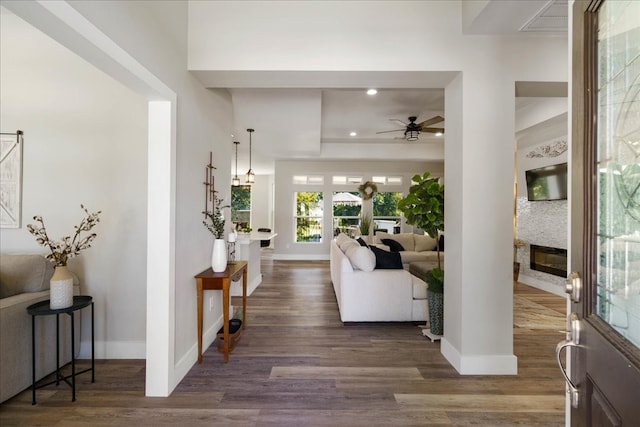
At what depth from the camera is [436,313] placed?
9.67ft

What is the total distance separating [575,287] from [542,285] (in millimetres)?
5428

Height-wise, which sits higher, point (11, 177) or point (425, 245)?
point (11, 177)

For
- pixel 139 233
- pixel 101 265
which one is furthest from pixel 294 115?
pixel 101 265

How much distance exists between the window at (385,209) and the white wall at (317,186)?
0.20 meters

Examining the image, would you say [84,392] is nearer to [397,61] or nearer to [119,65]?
[119,65]

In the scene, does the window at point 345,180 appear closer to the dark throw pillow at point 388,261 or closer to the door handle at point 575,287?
the dark throw pillow at point 388,261

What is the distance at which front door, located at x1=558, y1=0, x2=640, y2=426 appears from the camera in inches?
28.5

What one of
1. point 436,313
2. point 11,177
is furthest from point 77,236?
point 436,313

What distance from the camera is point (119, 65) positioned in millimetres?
1632

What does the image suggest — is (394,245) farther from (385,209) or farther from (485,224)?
(485,224)

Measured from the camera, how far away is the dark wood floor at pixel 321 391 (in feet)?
6.16

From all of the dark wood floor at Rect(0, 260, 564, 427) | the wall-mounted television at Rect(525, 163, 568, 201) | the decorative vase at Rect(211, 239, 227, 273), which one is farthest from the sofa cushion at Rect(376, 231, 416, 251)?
the decorative vase at Rect(211, 239, 227, 273)

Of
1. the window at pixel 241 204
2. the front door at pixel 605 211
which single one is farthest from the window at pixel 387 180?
the front door at pixel 605 211

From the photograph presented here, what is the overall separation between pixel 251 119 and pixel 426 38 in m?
2.90
